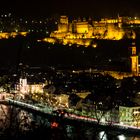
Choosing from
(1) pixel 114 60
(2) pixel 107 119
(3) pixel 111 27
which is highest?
(3) pixel 111 27

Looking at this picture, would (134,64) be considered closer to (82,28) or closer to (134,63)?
(134,63)

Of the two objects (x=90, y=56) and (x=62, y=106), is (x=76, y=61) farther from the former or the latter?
(x=62, y=106)

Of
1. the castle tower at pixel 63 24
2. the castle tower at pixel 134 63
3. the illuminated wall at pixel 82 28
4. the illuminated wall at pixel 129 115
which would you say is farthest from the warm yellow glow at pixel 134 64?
the illuminated wall at pixel 129 115

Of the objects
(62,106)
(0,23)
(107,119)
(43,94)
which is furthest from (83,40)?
(107,119)

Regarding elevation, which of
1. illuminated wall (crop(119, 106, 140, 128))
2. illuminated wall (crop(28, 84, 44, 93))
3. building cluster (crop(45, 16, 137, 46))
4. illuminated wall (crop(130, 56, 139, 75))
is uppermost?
building cluster (crop(45, 16, 137, 46))

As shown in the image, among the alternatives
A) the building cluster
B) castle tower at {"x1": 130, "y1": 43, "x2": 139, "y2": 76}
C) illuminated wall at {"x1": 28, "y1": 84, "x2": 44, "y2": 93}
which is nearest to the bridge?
illuminated wall at {"x1": 28, "y1": 84, "x2": 44, "y2": 93}

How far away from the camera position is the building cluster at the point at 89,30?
2684cm

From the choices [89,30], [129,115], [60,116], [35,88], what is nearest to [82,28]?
[89,30]

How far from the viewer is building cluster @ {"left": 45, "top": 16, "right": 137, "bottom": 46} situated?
26.8 metres

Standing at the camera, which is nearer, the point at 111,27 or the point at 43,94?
the point at 43,94

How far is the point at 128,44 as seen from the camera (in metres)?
24.9

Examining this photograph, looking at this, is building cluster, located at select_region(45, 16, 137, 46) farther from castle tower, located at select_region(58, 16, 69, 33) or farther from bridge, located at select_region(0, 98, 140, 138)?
bridge, located at select_region(0, 98, 140, 138)

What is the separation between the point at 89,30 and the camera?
27953 mm

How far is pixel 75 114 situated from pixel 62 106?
4.53ft
